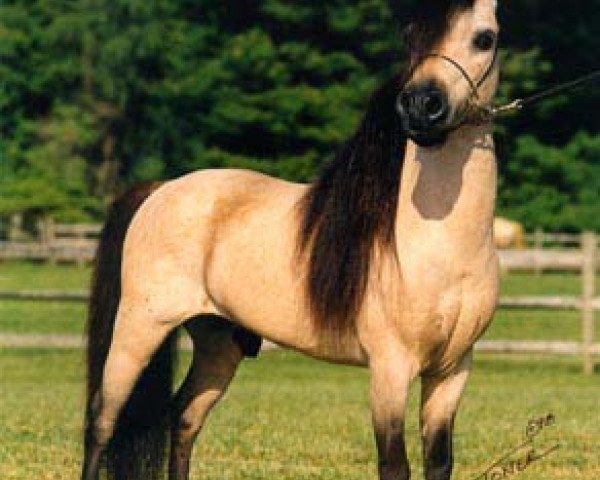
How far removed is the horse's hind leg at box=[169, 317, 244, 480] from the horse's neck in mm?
1566

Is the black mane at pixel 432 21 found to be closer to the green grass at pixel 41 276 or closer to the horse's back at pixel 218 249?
the horse's back at pixel 218 249

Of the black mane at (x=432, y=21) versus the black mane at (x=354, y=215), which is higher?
the black mane at (x=432, y=21)

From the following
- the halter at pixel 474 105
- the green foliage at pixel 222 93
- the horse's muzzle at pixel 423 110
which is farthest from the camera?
the green foliage at pixel 222 93

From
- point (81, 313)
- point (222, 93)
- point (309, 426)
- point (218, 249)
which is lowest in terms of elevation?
point (81, 313)

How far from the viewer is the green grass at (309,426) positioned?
9.15 metres

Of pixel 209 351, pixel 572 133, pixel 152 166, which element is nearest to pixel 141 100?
pixel 152 166

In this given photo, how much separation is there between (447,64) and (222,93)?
117 ft

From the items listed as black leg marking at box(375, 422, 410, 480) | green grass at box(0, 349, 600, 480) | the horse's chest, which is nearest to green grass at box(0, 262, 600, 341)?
green grass at box(0, 349, 600, 480)

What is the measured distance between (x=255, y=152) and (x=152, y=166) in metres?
2.80

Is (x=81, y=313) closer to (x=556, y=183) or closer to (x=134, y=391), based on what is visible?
(x=134, y=391)

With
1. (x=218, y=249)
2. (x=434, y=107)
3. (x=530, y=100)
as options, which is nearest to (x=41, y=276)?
(x=218, y=249)

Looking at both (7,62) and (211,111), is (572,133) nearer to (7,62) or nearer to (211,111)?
(211,111)

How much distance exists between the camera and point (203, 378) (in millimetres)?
7926
